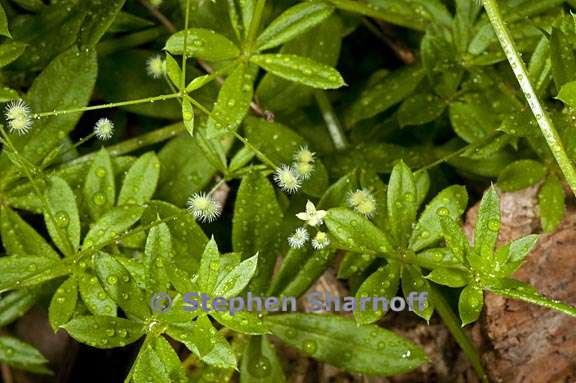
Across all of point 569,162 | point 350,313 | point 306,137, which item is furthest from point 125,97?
point 569,162

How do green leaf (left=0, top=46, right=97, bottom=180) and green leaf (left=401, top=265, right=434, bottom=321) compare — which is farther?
green leaf (left=0, top=46, right=97, bottom=180)

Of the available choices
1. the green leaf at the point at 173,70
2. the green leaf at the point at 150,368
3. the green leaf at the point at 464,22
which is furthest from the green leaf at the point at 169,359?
the green leaf at the point at 464,22

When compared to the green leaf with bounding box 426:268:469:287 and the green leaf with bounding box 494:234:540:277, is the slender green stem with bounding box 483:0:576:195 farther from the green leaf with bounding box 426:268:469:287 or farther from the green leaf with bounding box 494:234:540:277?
the green leaf with bounding box 426:268:469:287

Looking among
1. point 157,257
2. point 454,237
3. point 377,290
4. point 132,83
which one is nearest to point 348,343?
point 377,290

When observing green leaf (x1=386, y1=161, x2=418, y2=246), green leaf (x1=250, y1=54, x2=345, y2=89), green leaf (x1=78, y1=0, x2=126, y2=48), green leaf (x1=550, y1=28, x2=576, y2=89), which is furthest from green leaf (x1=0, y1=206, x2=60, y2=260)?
green leaf (x1=550, y1=28, x2=576, y2=89)

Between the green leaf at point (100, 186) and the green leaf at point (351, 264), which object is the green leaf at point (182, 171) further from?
the green leaf at point (351, 264)

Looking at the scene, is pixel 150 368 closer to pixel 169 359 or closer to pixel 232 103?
pixel 169 359
